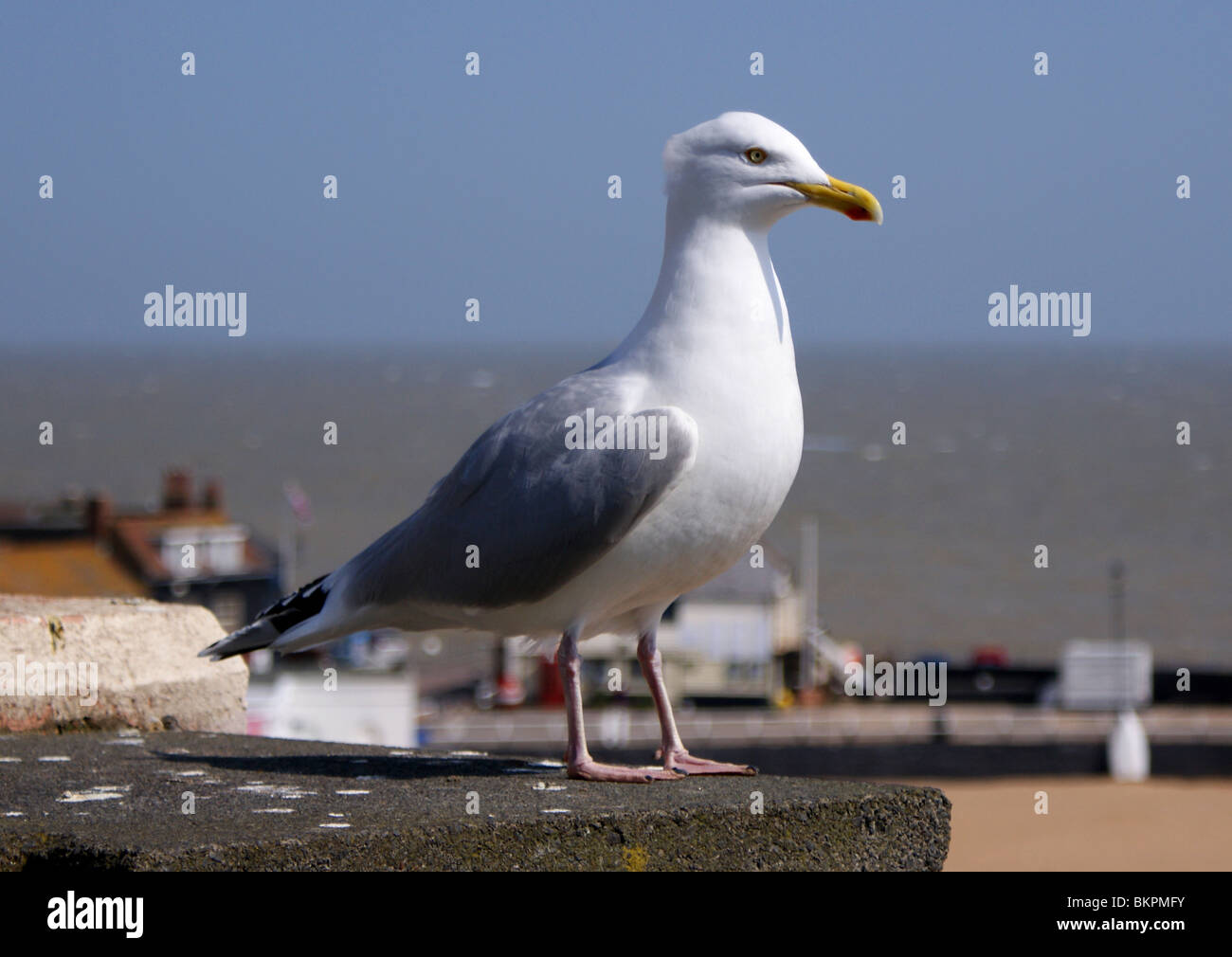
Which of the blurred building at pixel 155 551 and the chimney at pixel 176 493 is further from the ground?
the chimney at pixel 176 493

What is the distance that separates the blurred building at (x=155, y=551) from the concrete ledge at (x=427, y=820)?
1057 inches

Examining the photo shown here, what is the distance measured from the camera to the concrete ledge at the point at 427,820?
4117 mm

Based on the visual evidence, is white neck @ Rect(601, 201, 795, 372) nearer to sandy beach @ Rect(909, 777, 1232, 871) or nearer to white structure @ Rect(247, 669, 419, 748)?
sandy beach @ Rect(909, 777, 1232, 871)

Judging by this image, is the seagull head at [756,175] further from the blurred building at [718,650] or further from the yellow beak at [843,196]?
the blurred building at [718,650]

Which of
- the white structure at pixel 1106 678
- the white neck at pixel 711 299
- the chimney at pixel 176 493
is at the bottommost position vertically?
the white structure at pixel 1106 678

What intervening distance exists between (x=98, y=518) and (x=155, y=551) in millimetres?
1862

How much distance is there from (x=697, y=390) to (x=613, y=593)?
73cm

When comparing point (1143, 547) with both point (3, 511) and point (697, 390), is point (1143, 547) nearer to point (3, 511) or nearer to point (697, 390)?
point (3, 511)

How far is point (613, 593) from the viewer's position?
5.36 metres

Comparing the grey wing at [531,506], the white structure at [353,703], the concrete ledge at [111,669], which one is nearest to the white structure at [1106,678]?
the white structure at [353,703]

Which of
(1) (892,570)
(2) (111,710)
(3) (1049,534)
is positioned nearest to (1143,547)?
(3) (1049,534)


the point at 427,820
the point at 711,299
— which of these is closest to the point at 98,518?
the point at 711,299
